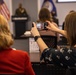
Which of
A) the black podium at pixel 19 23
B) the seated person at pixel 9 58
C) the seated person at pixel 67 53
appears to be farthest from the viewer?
the black podium at pixel 19 23

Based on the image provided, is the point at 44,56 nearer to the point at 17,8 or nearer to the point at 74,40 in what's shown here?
the point at 74,40

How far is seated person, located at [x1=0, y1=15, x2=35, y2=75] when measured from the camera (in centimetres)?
167

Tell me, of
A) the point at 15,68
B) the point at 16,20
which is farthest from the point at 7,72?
the point at 16,20

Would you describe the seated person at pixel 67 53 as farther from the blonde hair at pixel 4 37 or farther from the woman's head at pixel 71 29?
the blonde hair at pixel 4 37

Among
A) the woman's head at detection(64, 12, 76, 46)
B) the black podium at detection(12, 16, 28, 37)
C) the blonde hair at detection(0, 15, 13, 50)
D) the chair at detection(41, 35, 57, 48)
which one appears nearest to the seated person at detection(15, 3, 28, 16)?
the black podium at detection(12, 16, 28, 37)

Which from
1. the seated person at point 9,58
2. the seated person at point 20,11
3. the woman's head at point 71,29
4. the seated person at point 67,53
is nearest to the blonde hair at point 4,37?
the seated person at point 9,58

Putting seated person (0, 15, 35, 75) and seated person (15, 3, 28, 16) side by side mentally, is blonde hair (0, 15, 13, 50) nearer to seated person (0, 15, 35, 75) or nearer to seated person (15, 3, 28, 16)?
seated person (0, 15, 35, 75)

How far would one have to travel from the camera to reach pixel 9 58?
5.49 ft

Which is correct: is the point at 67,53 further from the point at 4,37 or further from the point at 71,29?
the point at 4,37

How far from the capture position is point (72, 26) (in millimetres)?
1530

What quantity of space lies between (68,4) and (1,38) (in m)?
6.98

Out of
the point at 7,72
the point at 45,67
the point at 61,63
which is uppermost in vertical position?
the point at 61,63

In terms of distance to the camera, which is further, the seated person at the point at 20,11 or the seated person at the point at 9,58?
the seated person at the point at 20,11

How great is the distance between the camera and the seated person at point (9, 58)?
1665 millimetres
